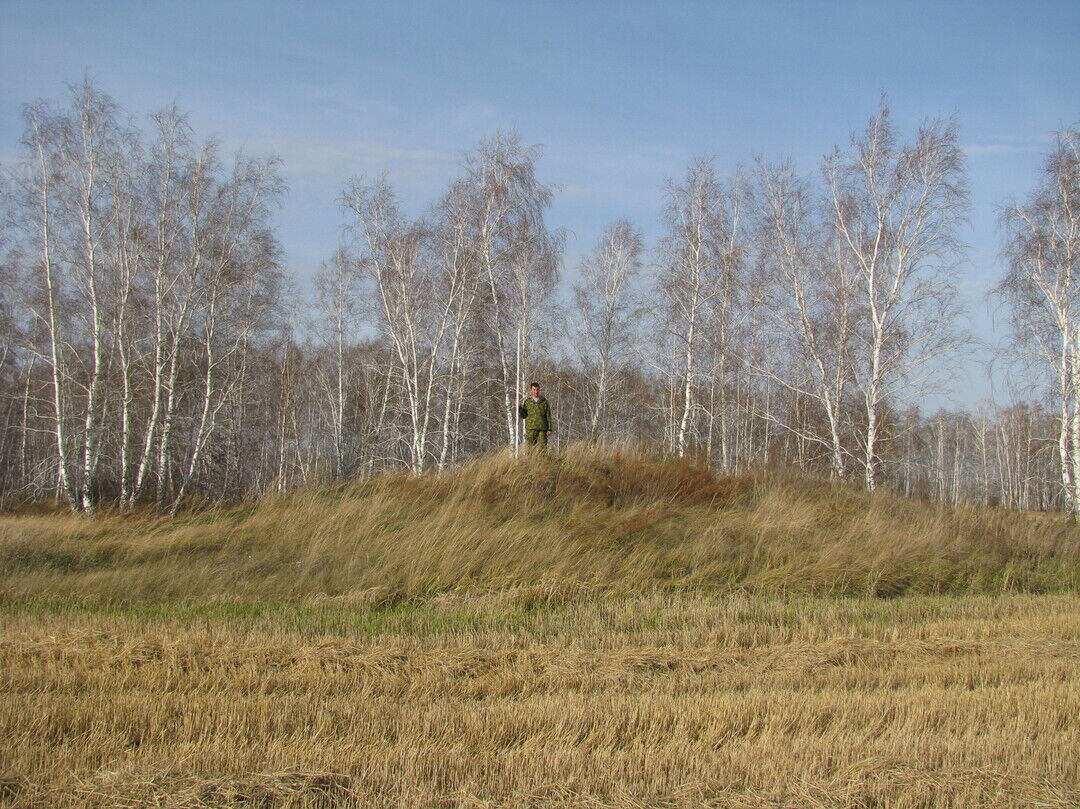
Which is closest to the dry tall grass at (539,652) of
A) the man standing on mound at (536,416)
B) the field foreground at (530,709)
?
the field foreground at (530,709)

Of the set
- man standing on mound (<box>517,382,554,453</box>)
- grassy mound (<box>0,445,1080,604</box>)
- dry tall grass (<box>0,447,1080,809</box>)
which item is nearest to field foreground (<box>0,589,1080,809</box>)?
dry tall grass (<box>0,447,1080,809</box>)

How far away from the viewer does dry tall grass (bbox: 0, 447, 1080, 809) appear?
3.90 metres

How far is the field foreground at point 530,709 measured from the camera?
377cm

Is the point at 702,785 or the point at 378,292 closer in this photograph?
the point at 702,785

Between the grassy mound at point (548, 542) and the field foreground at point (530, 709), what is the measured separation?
1.12m

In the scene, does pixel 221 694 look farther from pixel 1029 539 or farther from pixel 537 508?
pixel 1029 539

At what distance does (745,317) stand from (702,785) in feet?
75.5

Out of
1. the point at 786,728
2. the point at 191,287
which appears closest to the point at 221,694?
the point at 786,728

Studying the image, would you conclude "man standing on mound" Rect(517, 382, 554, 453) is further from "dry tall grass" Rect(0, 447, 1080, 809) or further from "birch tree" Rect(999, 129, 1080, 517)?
"birch tree" Rect(999, 129, 1080, 517)

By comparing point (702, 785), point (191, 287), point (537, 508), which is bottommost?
point (702, 785)

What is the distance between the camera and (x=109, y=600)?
27.0 feet

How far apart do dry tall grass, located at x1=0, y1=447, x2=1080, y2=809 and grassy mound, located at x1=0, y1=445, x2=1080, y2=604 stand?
52 millimetres

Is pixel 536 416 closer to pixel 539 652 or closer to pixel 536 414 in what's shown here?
pixel 536 414

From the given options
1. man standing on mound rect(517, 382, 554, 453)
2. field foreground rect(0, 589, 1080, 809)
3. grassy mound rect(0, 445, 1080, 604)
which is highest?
man standing on mound rect(517, 382, 554, 453)
